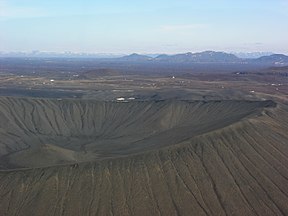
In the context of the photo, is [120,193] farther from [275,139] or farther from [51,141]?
[51,141]

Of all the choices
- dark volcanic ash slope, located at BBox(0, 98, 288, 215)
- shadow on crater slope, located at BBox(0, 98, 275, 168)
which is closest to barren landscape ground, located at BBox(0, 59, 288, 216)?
dark volcanic ash slope, located at BBox(0, 98, 288, 215)

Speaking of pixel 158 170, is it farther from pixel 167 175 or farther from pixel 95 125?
pixel 95 125

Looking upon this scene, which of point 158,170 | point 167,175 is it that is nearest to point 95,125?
point 158,170

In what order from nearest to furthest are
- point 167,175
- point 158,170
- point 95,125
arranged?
1. point 167,175
2. point 158,170
3. point 95,125

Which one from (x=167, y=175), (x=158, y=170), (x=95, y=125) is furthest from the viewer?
(x=95, y=125)

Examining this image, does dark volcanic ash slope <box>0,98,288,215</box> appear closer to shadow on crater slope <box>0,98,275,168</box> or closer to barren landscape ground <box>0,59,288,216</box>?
barren landscape ground <box>0,59,288,216</box>

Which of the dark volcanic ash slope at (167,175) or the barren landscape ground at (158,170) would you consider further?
the barren landscape ground at (158,170)

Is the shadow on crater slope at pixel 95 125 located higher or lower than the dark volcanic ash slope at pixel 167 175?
lower

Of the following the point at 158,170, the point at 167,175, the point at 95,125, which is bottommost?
the point at 95,125

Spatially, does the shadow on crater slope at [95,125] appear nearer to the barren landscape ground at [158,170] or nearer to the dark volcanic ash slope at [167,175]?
the barren landscape ground at [158,170]

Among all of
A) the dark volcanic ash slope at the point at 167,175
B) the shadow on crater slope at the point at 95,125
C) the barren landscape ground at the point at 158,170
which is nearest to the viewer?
the dark volcanic ash slope at the point at 167,175

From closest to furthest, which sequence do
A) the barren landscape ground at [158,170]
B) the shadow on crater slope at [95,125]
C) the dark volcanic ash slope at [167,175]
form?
the dark volcanic ash slope at [167,175], the barren landscape ground at [158,170], the shadow on crater slope at [95,125]

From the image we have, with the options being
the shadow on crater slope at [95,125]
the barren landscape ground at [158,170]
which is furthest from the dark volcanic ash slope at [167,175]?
the shadow on crater slope at [95,125]
